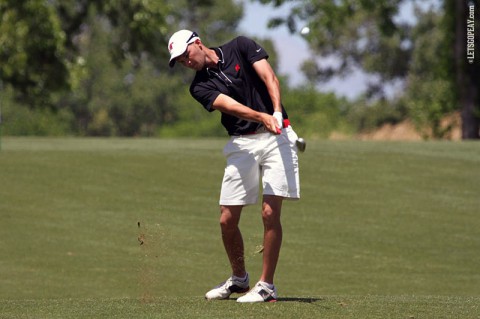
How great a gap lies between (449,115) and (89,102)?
157 ft

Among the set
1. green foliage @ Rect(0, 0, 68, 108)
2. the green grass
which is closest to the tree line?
green foliage @ Rect(0, 0, 68, 108)

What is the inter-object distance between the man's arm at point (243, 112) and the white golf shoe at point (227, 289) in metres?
1.49

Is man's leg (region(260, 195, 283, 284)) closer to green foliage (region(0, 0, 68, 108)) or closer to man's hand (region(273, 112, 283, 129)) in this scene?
man's hand (region(273, 112, 283, 129))

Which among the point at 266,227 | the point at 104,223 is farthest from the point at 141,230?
the point at 266,227

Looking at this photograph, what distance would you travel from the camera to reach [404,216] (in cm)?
1798

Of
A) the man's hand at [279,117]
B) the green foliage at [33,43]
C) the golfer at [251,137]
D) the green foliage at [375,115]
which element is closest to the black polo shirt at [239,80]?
the golfer at [251,137]

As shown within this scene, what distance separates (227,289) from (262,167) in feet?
3.66

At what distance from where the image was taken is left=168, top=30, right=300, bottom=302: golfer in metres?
8.93

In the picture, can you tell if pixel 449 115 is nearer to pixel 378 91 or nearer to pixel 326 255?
pixel 326 255

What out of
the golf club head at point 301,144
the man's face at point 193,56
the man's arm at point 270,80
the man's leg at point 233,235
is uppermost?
the man's face at point 193,56

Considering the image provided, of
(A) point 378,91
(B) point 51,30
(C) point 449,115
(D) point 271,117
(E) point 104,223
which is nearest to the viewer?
(D) point 271,117

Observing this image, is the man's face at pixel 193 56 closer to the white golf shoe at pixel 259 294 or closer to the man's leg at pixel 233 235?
the man's leg at pixel 233 235

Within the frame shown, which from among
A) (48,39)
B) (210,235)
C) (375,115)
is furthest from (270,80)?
(375,115)

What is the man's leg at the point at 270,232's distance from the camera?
9023 millimetres
